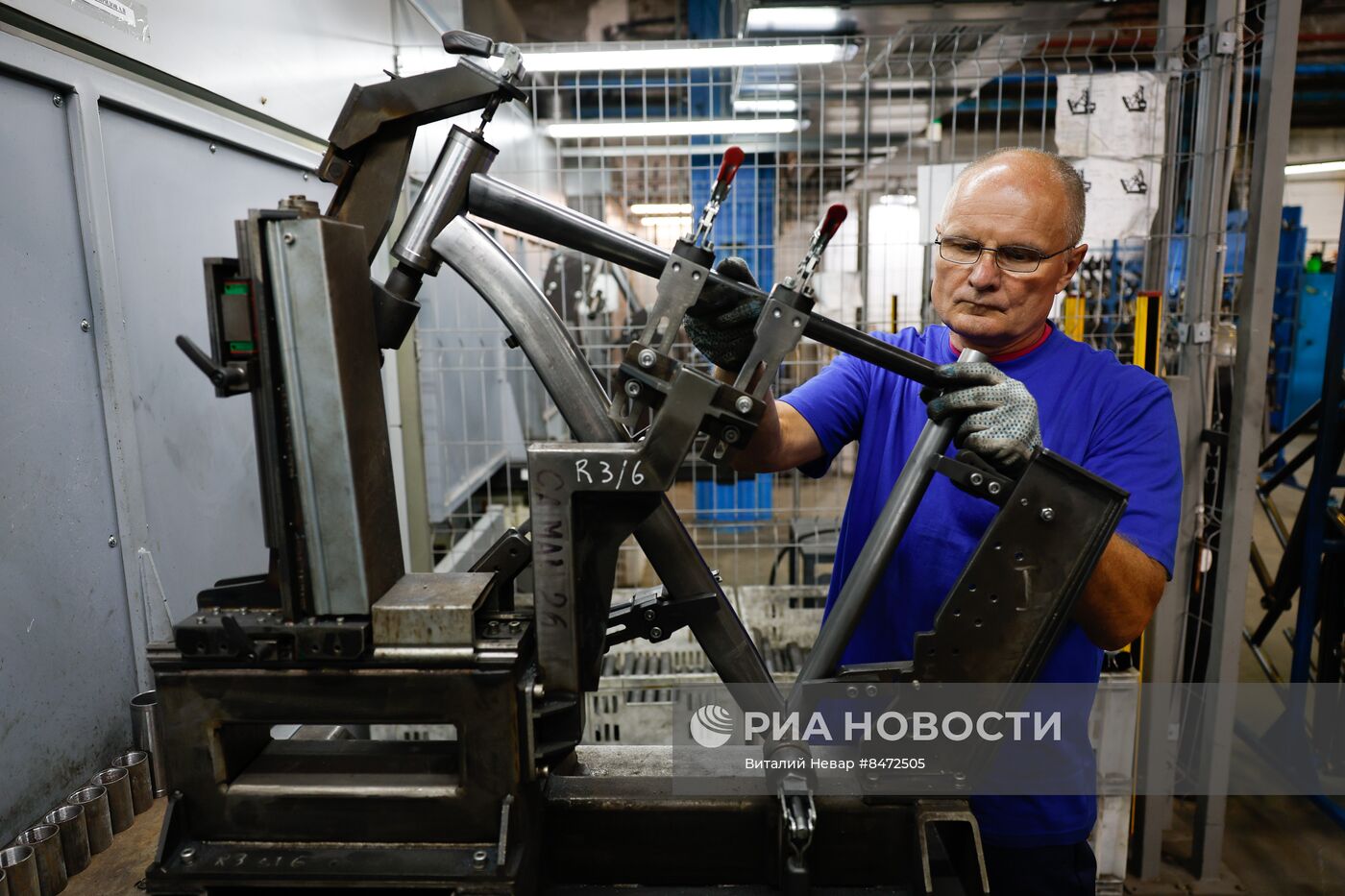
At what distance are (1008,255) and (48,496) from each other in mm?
1589

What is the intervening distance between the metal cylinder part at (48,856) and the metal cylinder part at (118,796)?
108 mm

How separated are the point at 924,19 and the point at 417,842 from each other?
2.58 metres

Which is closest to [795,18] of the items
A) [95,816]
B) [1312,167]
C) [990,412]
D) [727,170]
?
[727,170]

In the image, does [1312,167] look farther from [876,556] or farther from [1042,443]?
[876,556]

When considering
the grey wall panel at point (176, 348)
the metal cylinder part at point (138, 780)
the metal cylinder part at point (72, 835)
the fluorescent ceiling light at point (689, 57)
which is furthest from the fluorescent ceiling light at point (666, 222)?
the metal cylinder part at point (72, 835)

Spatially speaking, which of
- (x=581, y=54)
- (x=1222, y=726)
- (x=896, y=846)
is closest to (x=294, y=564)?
(x=896, y=846)

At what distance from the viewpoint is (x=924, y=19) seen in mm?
2393

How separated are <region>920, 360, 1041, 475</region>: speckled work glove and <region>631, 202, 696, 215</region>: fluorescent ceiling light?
1798 millimetres

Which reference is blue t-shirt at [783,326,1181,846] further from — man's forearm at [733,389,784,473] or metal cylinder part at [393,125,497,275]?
metal cylinder part at [393,125,497,275]

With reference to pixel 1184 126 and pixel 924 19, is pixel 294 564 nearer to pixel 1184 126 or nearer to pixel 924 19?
pixel 924 19

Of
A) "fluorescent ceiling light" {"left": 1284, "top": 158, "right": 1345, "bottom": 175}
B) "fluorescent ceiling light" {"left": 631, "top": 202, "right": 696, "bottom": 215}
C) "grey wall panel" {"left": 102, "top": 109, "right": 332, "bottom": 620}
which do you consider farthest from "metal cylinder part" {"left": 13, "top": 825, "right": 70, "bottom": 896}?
"fluorescent ceiling light" {"left": 1284, "top": 158, "right": 1345, "bottom": 175}

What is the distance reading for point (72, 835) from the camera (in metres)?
1.15

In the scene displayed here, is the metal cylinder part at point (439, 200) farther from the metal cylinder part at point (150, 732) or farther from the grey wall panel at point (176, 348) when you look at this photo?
the metal cylinder part at point (150, 732)

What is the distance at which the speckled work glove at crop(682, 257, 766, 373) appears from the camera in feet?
3.18
